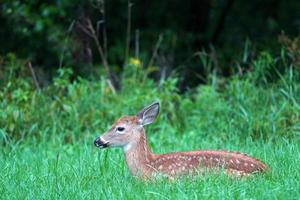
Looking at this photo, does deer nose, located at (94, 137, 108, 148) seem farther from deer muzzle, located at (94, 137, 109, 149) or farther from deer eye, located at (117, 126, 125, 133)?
deer eye, located at (117, 126, 125, 133)

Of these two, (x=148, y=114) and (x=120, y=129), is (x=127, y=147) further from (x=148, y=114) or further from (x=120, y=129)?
(x=148, y=114)

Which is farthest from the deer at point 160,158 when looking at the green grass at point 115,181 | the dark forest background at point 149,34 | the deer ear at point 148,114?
the dark forest background at point 149,34

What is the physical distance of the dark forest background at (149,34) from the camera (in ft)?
42.8

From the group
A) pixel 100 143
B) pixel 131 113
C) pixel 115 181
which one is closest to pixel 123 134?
pixel 100 143

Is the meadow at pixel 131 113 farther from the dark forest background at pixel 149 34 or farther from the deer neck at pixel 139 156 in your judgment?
the dark forest background at pixel 149 34

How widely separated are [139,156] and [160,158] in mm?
235

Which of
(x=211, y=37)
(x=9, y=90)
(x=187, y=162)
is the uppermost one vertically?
(x=187, y=162)

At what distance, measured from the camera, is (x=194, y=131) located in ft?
35.0

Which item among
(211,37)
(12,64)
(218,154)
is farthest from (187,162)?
(211,37)

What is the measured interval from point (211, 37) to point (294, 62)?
5032mm

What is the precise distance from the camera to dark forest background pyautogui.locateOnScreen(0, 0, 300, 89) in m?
13.0

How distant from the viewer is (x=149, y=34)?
50.5 ft

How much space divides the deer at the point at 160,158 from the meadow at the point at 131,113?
16 centimetres

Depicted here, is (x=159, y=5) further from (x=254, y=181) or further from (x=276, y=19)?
(x=254, y=181)
